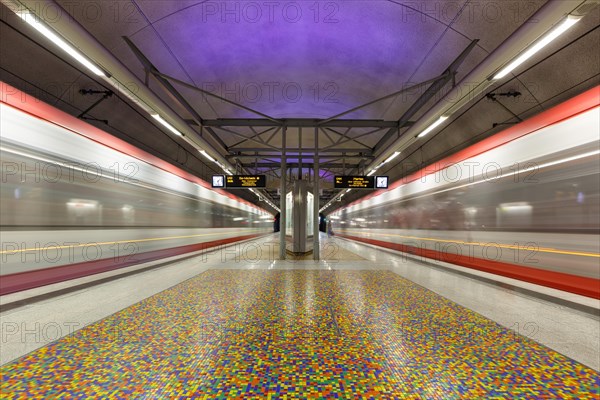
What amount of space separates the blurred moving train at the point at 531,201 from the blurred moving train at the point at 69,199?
9298 mm

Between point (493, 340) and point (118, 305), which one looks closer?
point (493, 340)

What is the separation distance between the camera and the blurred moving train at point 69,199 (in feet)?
15.3

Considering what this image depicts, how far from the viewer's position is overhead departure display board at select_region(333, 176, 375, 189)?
12.6 metres

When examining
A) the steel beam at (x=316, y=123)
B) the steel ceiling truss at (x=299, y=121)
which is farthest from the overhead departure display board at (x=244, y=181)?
the steel beam at (x=316, y=123)

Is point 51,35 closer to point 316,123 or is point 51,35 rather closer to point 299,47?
point 299,47

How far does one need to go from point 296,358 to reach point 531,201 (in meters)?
5.73

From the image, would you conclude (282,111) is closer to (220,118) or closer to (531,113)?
(220,118)

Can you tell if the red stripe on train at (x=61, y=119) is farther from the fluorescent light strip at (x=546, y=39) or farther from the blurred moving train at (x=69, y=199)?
the fluorescent light strip at (x=546, y=39)

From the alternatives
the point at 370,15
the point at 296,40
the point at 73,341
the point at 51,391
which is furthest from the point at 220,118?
the point at 51,391

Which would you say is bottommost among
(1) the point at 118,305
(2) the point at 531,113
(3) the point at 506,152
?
(1) the point at 118,305

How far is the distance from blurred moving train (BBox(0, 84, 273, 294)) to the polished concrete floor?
2.99 ft

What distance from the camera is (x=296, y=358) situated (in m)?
2.92

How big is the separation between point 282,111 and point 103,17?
6032 millimetres

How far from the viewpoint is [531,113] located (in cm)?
758
